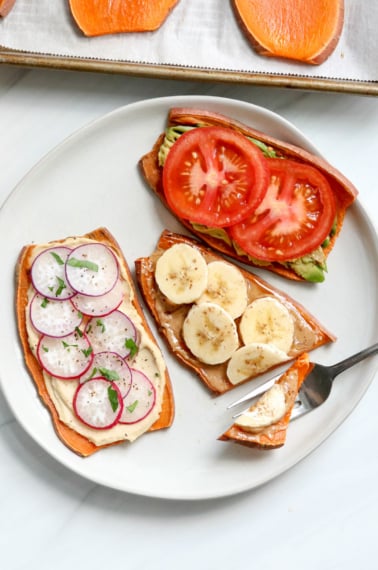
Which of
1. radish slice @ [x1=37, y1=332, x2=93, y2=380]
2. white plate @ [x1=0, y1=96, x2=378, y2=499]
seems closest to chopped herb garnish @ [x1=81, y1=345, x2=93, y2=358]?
radish slice @ [x1=37, y1=332, x2=93, y2=380]

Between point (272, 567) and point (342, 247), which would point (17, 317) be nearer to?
point (342, 247)

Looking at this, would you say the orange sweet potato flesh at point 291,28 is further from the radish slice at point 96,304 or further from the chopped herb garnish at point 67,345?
the chopped herb garnish at point 67,345

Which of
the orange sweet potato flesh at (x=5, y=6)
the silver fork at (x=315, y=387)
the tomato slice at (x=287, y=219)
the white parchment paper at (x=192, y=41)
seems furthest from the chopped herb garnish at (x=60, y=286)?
the orange sweet potato flesh at (x=5, y=6)


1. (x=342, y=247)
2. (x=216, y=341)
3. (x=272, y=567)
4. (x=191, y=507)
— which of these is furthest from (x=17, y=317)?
(x=272, y=567)

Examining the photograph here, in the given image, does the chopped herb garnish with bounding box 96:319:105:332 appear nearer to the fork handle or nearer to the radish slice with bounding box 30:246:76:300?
the radish slice with bounding box 30:246:76:300

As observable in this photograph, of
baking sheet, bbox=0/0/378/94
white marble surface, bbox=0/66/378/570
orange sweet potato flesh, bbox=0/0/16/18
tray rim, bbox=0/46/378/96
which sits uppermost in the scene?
orange sweet potato flesh, bbox=0/0/16/18

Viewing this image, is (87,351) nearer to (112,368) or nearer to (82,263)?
(112,368)

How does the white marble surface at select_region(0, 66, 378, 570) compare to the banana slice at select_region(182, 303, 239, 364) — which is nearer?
the banana slice at select_region(182, 303, 239, 364)
